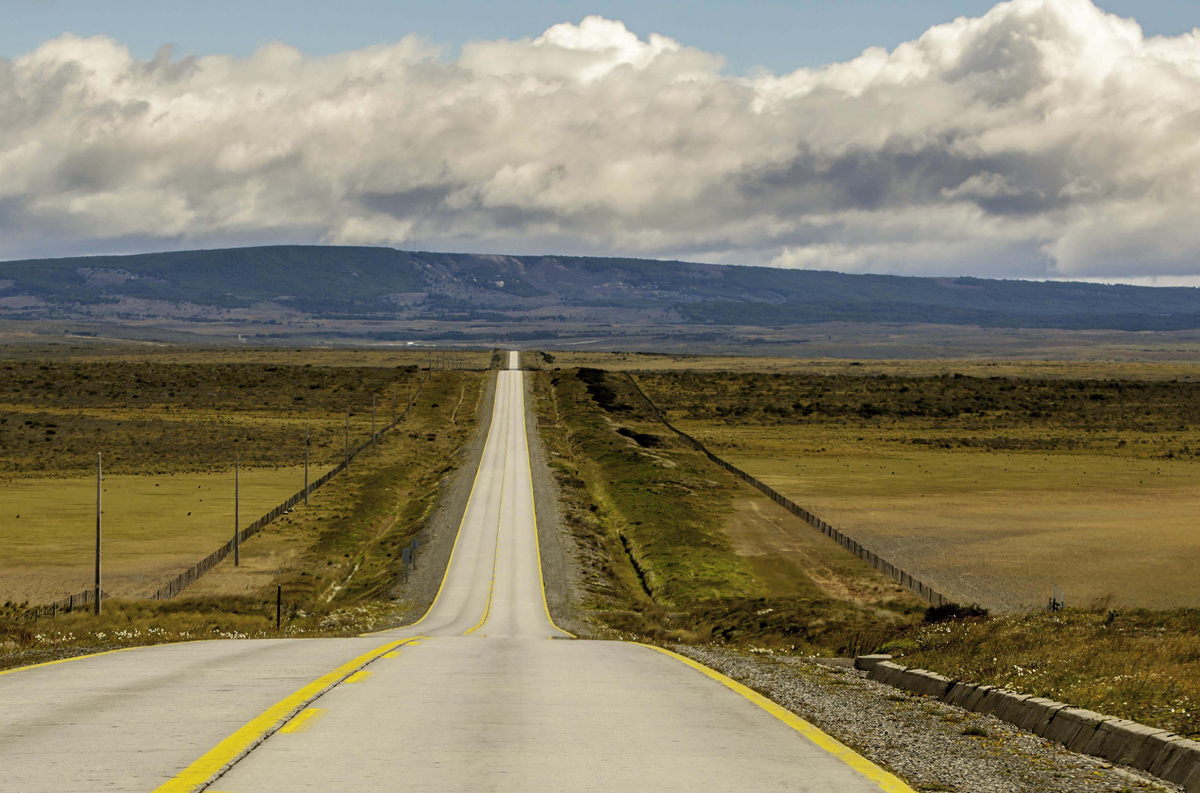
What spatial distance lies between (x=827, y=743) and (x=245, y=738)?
570 cm

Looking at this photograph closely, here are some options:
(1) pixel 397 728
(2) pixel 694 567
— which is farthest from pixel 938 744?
(2) pixel 694 567

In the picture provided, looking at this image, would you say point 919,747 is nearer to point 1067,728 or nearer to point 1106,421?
point 1067,728

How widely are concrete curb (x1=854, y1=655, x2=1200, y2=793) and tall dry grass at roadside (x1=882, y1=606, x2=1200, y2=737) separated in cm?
35

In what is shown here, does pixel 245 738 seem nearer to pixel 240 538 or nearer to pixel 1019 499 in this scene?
pixel 240 538

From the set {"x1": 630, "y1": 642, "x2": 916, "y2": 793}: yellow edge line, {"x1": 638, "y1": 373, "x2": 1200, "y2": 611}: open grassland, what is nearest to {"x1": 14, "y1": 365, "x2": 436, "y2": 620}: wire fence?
{"x1": 630, "y1": 642, "x2": 916, "y2": 793}: yellow edge line

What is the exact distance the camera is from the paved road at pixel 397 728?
8.94m

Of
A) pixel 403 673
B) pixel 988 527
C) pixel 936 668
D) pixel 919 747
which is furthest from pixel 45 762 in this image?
pixel 988 527

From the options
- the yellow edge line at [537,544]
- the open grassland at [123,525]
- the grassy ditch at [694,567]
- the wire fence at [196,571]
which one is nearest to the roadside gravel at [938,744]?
the grassy ditch at [694,567]

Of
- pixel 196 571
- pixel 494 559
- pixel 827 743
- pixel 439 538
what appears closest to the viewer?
pixel 827 743

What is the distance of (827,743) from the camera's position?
35.9ft

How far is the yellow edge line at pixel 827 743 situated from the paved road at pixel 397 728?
0.04 m

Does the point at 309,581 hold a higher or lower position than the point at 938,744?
lower

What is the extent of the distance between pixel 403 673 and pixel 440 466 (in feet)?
308

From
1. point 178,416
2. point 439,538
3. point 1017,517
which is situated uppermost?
point 1017,517
